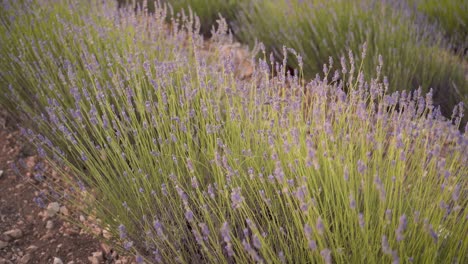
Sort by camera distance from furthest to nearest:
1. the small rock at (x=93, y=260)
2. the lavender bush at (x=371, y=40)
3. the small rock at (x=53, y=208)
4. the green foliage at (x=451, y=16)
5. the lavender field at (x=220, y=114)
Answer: the green foliage at (x=451, y=16)
the lavender bush at (x=371, y=40)
the small rock at (x=53, y=208)
the small rock at (x=93, y=260)
the lavender field at (x=220, y=114)

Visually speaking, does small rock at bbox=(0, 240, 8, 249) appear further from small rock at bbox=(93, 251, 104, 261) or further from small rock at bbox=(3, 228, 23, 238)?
small rock at bbox=(93, 251, 104, 261)

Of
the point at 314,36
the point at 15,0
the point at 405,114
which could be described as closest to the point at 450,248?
the point at 405,114

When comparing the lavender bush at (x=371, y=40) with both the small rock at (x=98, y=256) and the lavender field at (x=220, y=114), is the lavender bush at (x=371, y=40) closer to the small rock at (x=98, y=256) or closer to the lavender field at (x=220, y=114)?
the lavender field at (x=220, y=114)

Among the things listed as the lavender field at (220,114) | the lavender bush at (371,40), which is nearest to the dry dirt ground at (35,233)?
the lavender field at (220,114)

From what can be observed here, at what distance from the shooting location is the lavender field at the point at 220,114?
1.93 metres

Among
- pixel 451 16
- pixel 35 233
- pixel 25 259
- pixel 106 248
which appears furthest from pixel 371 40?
pixel 25 259

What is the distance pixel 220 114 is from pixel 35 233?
1.26 m

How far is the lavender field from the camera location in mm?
1930

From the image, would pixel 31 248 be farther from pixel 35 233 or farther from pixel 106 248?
pixel 106 248

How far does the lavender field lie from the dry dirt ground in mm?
123

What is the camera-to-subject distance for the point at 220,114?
269 centimetres

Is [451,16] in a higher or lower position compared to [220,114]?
higher

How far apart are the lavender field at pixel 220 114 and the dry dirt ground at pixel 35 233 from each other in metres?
0.12

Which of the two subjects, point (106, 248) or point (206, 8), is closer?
point (106, 248)
